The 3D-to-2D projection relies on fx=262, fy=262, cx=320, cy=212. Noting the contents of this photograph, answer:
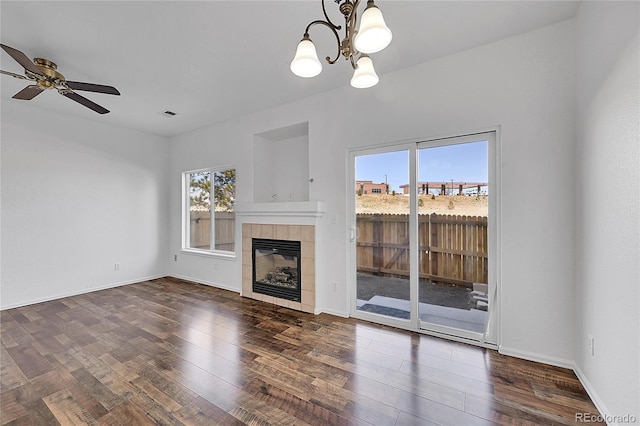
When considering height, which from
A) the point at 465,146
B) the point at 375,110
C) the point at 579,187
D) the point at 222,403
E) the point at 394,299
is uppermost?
the point at 375,110

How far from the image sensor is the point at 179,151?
5.39 metres

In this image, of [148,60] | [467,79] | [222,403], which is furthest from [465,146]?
[148,60]

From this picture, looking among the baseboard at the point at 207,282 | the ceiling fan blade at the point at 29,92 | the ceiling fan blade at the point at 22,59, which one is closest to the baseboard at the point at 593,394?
the baseboard at the point at 207,282

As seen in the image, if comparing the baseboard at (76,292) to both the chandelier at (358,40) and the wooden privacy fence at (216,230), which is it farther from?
the chandelier at (358,40)

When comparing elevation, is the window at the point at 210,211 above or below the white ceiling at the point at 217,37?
below

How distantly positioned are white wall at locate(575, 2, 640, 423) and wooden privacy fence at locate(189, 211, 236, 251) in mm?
4440

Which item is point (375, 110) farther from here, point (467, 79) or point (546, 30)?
point (546, 30)

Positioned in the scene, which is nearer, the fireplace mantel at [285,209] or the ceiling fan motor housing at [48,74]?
the ceiling fan motor housing at [48,74]

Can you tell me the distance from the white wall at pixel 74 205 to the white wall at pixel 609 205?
629cm

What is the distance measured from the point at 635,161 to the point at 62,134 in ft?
21.2

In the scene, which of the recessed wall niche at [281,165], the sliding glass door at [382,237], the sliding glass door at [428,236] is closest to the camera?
the sliding glass door at [428,236]

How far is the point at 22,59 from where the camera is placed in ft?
7.18

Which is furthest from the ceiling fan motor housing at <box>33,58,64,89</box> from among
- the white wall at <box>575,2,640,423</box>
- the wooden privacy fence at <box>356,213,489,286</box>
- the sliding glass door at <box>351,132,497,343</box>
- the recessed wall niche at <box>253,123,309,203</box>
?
the white wall at <box>575,2,640,423</box>

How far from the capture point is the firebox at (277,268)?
367 cm
